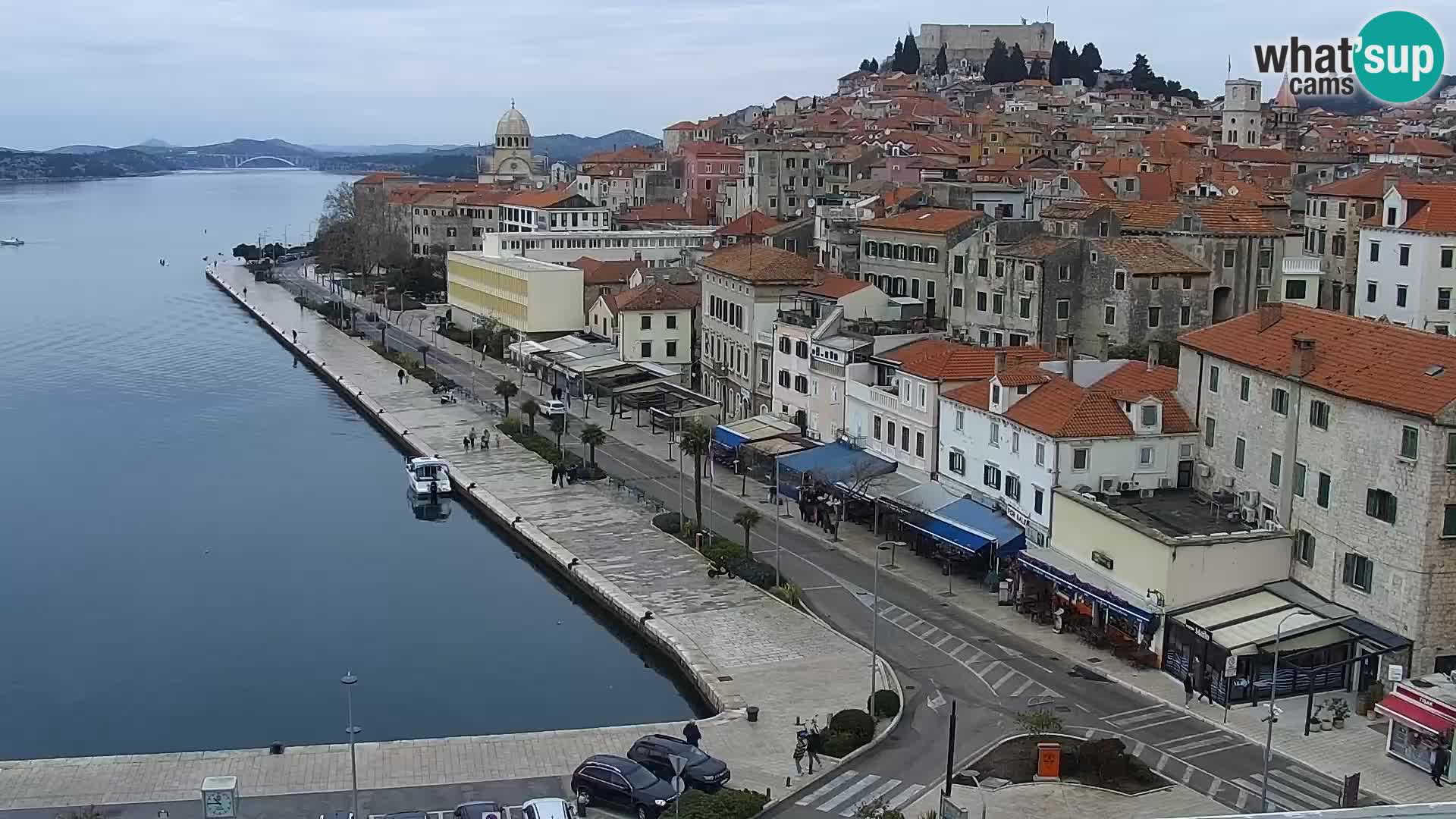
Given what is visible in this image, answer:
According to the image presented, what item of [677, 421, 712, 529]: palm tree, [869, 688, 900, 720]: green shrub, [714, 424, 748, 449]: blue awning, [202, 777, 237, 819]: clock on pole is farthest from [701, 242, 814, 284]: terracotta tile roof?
[202, 777, 237, 819]: clock on pole

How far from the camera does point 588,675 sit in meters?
38.0

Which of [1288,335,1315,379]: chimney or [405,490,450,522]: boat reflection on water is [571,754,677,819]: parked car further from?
[405,490,450,522]: boat reflection on water

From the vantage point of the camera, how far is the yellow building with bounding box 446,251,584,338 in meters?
85.5

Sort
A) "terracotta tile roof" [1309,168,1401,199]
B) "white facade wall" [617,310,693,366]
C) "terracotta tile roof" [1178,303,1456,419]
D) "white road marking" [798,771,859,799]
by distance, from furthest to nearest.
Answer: "white facade wall" [617,310,693,366]
"terracotta tile roof" [1309,168,1401,199]
"terracotta tile roof" [1178,303,1456,419]
"white road marking" [798,771,859,799]

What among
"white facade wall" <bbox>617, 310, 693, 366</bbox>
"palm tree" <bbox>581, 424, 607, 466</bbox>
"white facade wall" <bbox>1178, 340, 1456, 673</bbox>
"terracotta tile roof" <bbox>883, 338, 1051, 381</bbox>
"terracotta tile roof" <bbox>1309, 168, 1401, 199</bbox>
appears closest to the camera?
"white facade wall" <bbox>1178, 340, 1456, 673</bbox>

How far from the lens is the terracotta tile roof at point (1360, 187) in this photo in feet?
205

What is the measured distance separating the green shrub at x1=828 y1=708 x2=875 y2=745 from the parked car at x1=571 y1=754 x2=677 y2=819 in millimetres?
4070

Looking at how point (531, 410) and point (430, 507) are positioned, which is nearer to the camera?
point (430, 507)

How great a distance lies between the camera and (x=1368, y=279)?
55688 millimetres

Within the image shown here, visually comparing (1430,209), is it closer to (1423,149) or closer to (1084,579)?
(1084,579)

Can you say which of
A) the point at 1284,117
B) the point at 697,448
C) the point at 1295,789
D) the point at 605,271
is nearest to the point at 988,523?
the point at 697,448

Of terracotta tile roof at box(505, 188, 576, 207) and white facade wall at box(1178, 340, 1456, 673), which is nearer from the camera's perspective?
white facade wall at box(1178, 340, 1456, 673)

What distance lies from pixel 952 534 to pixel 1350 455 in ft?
37.0

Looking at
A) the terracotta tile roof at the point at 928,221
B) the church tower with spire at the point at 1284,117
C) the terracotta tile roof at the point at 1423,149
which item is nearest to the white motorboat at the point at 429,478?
the terracotta tile roof at the point at 928,221
